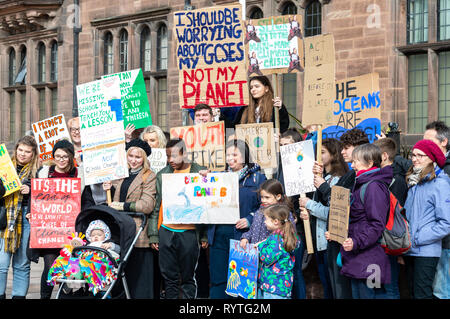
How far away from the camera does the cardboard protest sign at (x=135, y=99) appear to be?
8703 millimetres

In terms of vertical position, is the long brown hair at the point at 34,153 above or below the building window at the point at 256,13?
below

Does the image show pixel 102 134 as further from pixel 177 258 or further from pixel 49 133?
pixel 49 133

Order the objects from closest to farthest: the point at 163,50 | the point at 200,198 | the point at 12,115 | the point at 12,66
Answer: the point at 200,198, the point at 163,50, the point at 12,66, the point at 12,115

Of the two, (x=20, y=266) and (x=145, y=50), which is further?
(x=145, y=50)

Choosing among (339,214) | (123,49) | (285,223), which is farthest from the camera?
(123,49)

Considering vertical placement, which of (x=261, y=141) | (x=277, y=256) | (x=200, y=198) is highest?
(x=261, y=141)

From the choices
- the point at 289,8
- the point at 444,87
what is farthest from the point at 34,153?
the point at 289,8

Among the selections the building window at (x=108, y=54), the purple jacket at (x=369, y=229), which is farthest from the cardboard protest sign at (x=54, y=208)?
the building window at (x=108, y=54)

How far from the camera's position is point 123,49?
17812mm

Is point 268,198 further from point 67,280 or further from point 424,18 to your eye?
point 424,18

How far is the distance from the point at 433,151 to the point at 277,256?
4.94 ft

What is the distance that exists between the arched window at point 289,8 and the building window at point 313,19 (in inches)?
15.2

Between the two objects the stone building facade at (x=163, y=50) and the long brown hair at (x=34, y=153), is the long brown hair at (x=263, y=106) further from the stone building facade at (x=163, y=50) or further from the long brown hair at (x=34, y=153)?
the stone building facade at (x=163, y=50)

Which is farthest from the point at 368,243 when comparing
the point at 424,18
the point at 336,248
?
the point at 424,18
